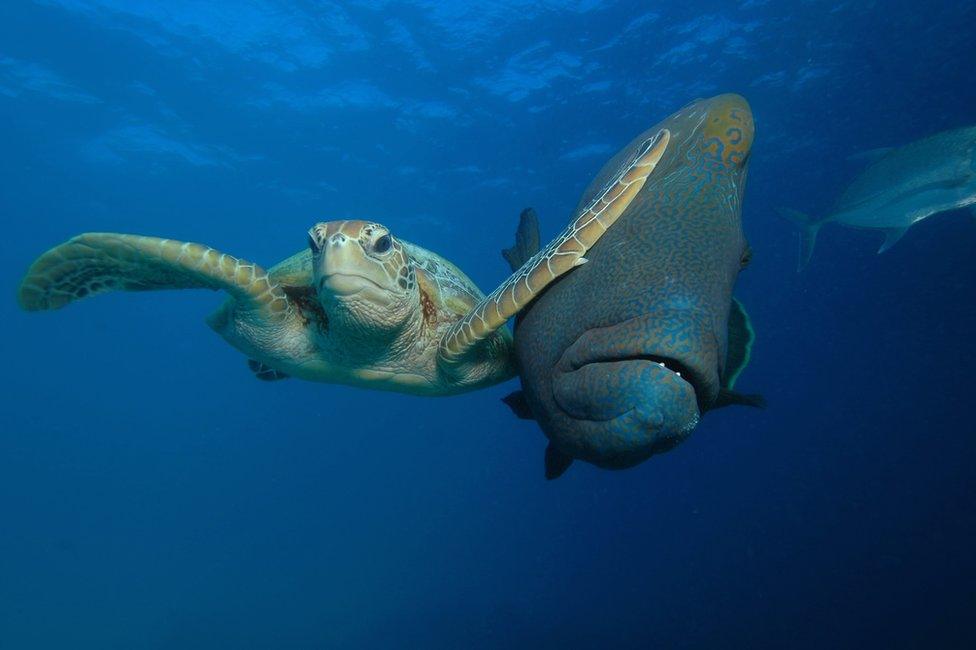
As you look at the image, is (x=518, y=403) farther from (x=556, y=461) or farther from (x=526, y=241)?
(x=526, y=241)

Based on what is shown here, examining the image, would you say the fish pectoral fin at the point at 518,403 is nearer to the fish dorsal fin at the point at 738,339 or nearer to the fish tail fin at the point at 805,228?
the fish dorsal fin at the point at 738,339

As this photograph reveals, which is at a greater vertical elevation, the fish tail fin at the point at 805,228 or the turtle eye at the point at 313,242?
the fish tail fin at the point at 805,228

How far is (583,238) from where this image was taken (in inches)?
99.0

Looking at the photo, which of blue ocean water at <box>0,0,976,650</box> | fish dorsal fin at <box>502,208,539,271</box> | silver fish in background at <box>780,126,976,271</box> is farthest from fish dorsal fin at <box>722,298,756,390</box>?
blue ocean water at <box>0,0,976,650</box>

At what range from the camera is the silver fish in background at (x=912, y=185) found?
26.2 feet

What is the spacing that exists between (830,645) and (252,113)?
109 ft

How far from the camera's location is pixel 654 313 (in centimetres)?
185

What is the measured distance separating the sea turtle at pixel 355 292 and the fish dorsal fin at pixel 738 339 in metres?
0.94

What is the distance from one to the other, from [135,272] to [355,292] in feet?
6.16

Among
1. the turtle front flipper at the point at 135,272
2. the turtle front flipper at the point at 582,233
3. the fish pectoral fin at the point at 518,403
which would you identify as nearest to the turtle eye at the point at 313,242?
the turtle front flipper at the point at 135,272

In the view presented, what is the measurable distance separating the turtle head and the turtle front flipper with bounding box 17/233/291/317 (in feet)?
1.83

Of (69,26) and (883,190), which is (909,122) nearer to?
(883,190)

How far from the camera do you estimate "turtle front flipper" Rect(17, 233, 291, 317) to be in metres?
3.42

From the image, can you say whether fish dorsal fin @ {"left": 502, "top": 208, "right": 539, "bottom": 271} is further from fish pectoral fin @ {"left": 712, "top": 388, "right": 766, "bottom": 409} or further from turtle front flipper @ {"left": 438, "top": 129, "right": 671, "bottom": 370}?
fish pectoral fin @ {"left": 712, "top": 388, "right": 766, "bottom": 409}
